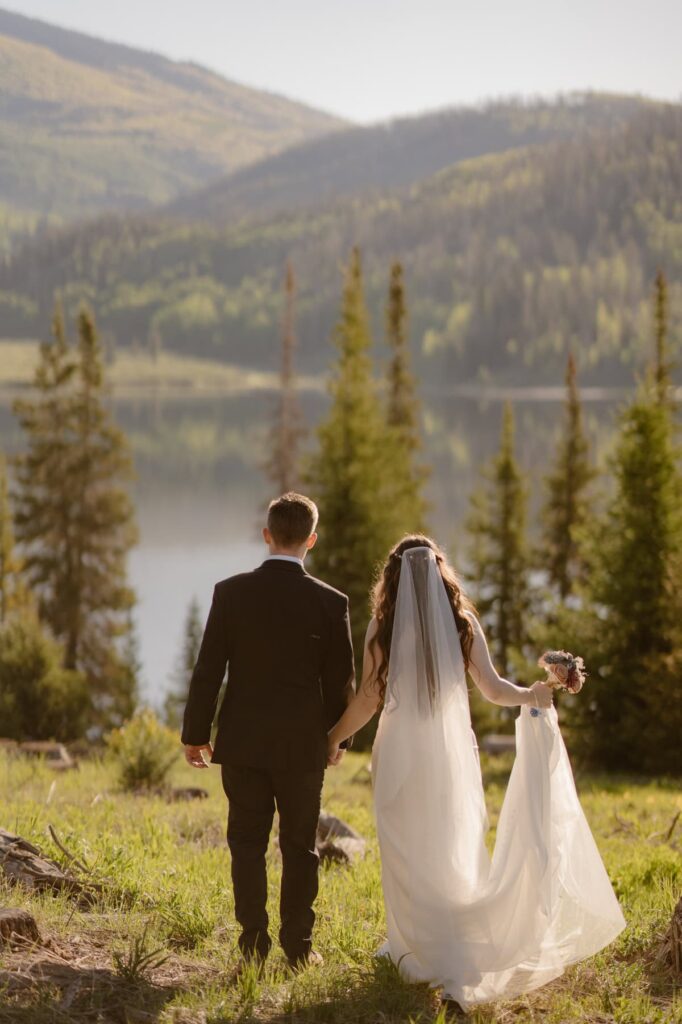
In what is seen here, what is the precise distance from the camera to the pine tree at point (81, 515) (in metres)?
39.7

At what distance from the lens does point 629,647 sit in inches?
753

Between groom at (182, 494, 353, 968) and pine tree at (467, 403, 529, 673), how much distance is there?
34744 mm

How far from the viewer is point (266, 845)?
485 cm

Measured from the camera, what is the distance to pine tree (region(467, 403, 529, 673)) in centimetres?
3972

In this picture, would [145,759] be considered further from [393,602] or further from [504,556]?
[504,556]

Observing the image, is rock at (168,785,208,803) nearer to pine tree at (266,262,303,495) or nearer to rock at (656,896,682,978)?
rock at (656,896,682,978)

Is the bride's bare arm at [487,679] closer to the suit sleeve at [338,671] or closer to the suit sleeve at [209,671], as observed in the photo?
the suit sleeve at [338,671]

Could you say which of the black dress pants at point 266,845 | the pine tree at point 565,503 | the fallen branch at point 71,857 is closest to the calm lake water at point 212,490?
the pine tree at point 565,503

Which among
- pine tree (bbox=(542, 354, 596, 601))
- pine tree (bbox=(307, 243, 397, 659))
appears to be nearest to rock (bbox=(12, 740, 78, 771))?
pine tree (bbox=(307, 243, 397, 659))

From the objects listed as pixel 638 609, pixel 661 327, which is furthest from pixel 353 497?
pixel 661 327

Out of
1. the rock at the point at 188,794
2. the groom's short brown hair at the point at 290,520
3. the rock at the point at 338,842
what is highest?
the groom's short brown hair at the point at 290,520

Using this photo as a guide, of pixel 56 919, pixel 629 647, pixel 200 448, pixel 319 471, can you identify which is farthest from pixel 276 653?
pixel 200 448

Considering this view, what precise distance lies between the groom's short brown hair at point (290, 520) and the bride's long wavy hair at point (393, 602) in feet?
1.34

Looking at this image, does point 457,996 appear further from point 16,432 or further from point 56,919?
point 16,432
